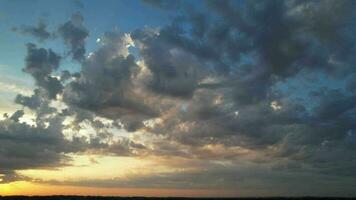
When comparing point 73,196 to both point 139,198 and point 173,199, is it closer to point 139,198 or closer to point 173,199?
point 139,198

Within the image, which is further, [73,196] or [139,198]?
[139,198]

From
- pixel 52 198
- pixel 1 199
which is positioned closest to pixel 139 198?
pixel 52 198

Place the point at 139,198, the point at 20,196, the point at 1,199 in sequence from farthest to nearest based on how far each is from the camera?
1. the point at 139,198
2. the point at 20,196
3. the point at 1,199

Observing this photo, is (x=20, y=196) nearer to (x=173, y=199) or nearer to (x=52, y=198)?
(x=52, y=198)

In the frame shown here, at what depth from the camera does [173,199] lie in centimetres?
18025

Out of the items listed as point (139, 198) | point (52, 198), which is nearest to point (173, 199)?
point (139, 198)

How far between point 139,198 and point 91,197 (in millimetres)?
25080

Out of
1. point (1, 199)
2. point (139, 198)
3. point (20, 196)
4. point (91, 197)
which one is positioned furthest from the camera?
point (139, 198)

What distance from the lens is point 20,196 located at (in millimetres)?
152125

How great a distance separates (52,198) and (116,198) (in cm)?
3310

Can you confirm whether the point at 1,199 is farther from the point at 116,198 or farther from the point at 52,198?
the point at 116,198

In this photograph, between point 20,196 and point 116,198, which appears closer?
point 20,196

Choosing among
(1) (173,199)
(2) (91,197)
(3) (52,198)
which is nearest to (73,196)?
(2) (91,197)

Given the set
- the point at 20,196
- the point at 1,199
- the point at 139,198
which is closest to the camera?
the point at 1,199
